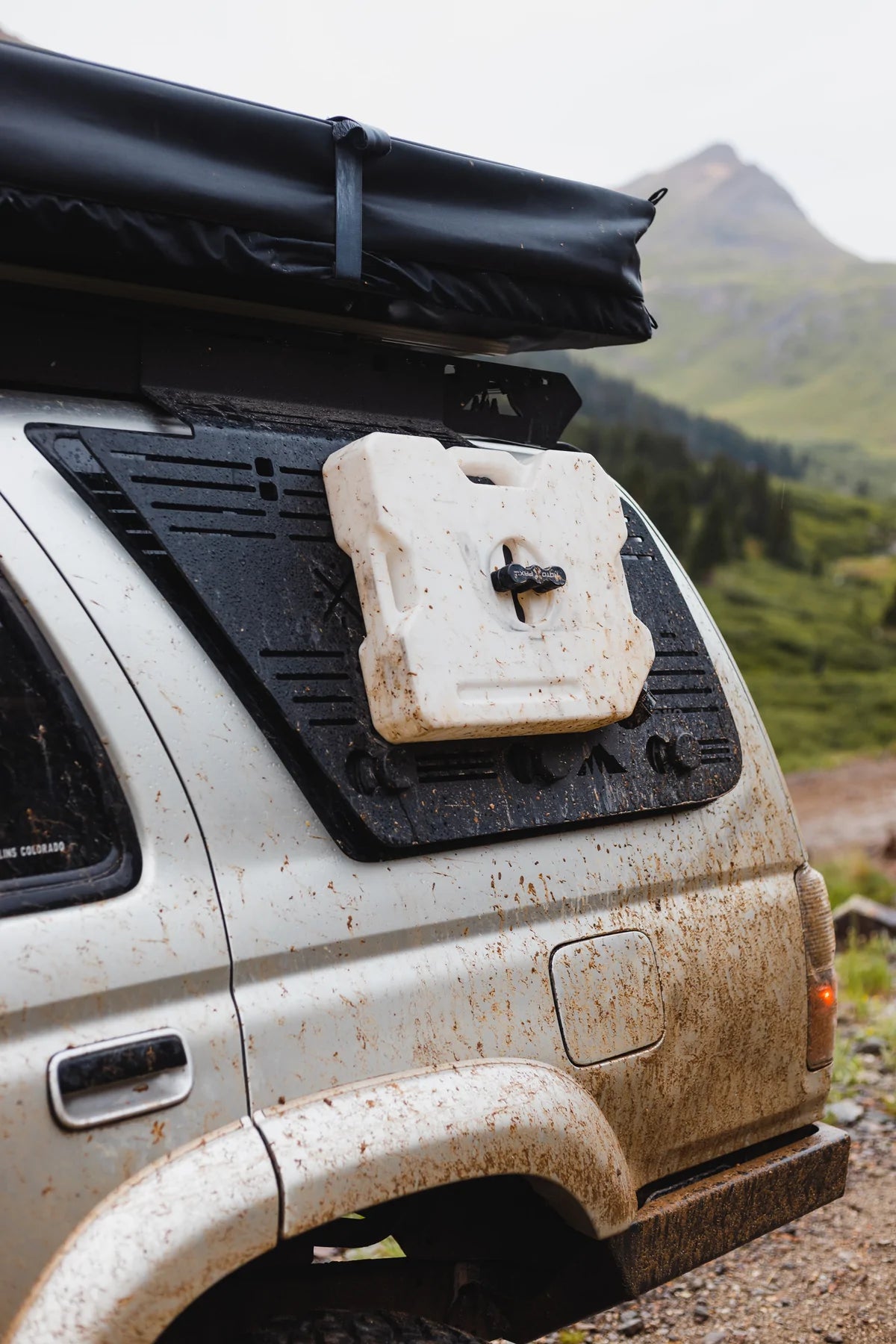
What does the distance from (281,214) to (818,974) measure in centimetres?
178

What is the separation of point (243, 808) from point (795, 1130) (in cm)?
146

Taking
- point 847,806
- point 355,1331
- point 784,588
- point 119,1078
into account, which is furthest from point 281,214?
point 784,588

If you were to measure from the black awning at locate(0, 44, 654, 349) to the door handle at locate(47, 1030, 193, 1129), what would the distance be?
3.77 ft

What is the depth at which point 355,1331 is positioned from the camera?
1.74m

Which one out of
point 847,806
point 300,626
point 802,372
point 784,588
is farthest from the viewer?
point 802,372

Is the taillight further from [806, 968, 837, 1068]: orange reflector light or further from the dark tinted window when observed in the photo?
the dark tinted window

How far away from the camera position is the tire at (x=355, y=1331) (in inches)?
66.7

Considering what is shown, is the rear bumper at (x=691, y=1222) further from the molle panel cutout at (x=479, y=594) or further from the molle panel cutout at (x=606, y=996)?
the molle panel cutout at (x=479, y=594)

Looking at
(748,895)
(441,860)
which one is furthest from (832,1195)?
(441,860)

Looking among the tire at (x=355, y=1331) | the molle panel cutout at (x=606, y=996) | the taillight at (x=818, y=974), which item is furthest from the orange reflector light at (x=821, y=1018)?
the tire at (x=355, y=1331)

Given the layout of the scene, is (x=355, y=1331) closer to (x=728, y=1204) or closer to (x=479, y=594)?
(x=728, y=1204)

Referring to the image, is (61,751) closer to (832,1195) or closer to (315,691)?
(315,691)

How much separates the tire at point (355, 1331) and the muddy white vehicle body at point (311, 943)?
0.38 ft

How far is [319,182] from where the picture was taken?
2.05m
